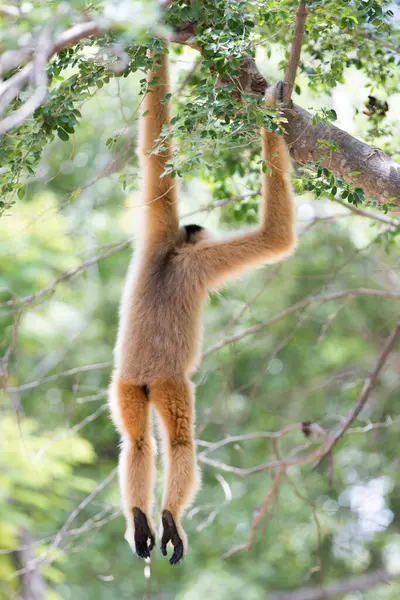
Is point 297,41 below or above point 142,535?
above

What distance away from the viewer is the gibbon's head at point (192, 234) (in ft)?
14.2

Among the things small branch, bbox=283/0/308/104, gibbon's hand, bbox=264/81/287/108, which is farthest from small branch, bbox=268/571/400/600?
small branch, bbox=283/0/308/104

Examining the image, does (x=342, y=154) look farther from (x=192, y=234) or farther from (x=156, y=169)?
(x=192, y=234)

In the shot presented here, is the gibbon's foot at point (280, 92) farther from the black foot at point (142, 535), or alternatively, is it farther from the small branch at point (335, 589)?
the small branch at point (335, 589)

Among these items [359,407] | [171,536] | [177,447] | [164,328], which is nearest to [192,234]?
[164,328]

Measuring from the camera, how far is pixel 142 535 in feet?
12.7

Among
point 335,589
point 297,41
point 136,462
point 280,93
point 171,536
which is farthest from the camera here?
point 335,589

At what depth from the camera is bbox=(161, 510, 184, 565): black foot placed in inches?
151

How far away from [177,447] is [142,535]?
48cm

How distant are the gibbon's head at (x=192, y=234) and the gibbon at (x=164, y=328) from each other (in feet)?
0.23

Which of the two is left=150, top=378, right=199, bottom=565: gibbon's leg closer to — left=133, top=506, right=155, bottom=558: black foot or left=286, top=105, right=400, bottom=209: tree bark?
left=133, top=506, right=155, bottom=558: black foot

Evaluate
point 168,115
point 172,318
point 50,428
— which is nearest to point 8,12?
point 168,115

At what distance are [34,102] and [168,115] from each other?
2102 millimetres

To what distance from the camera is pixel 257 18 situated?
11.2 feet
